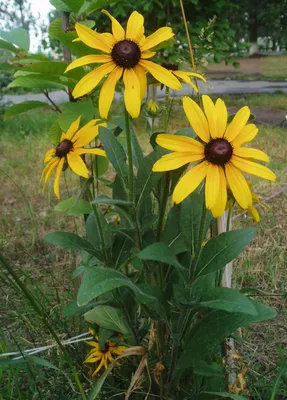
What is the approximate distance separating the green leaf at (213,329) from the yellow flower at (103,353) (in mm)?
249

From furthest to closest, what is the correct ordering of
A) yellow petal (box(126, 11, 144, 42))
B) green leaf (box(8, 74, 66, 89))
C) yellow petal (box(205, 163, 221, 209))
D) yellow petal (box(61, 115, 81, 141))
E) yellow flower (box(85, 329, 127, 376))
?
1. yellow flower (box(85, 329, 127, 376))
2. green leaf (box(8, 74, 66, 89))
3. yellow petal (box(61, 115, 81, 141))
4. yellow petal (box(126, 11, 144, 42))
5. yellow petal (box(205, 163, 221, 209))

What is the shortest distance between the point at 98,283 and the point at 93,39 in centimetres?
40

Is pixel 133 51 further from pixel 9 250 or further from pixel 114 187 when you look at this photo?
pixel 9 250

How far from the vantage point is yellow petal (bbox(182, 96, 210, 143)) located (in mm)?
817

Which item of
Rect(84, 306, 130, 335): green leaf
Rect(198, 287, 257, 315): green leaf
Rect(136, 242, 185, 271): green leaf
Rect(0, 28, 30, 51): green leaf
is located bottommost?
Rect(84, 306, 130, 335): green leaf

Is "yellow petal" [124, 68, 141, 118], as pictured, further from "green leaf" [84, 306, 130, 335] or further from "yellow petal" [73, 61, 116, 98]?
"green leaf" [84, 306, 130, 335]

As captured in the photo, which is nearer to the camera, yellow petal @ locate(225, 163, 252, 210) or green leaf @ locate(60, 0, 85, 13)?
yellow petal @ locate(225, 163, 252, 210)

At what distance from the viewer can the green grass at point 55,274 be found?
50.0 inches

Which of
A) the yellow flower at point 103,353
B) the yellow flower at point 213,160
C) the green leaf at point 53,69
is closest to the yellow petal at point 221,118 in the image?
the yellow flower at point 213,160

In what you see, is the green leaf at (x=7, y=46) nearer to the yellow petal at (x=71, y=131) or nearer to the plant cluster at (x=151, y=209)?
the plant cluster at (x=151, y=209)

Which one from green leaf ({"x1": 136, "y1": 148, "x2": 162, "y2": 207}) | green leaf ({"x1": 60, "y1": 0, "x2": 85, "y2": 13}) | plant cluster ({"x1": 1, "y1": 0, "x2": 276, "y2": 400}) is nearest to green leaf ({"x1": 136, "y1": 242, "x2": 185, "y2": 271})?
plant cluster ({"x1": 1, "y1": 0, "x2": 276, "y2": 400})

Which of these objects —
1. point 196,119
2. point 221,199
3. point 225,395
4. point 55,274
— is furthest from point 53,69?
point 55,274

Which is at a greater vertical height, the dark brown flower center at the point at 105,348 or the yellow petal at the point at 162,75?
the yellow petal at the point at 162,75

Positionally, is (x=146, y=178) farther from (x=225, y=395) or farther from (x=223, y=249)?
(x=225, y=395)
